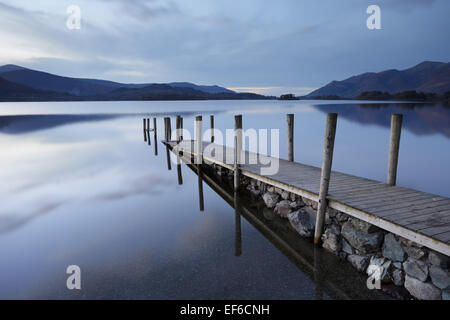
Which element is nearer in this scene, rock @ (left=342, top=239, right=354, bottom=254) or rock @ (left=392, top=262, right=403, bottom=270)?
rock @ (left=392, top=262, right=403, bottom=270)

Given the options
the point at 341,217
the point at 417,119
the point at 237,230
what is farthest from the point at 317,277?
the point at 417,119

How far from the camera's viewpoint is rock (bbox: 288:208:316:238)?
757 centimetres

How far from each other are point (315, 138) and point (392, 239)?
2541cm

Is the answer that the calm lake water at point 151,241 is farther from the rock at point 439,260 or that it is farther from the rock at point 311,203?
the rock at point 439,260

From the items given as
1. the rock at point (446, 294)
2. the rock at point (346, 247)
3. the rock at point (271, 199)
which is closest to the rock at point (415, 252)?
the rock at point (446, 294)

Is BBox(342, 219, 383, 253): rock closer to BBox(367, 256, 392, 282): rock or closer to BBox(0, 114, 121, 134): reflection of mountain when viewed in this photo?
BBox(367, 256, 392, 282): rock

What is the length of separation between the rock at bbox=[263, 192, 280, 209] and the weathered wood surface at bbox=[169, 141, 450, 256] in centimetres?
83

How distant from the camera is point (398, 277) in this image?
534 centimetres

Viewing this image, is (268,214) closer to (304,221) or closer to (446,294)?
(304,221)

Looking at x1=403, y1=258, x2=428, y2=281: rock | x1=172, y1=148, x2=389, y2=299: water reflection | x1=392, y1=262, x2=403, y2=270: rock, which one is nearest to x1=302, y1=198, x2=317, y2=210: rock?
x1=172, y1=148, x2=389, y2=299: water reflection

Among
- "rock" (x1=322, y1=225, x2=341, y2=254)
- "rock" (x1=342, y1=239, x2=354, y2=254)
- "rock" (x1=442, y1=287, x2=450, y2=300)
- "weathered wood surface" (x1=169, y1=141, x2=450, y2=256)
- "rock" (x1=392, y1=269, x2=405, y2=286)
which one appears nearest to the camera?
"rock" (x1=442, y1=287, x2=450, y2=300)

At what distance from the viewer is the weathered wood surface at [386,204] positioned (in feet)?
15.8
